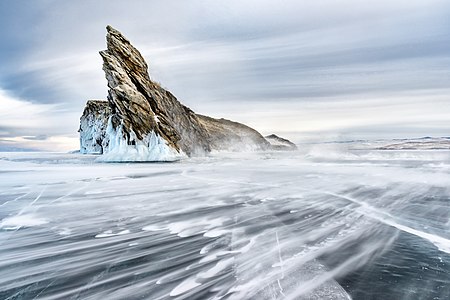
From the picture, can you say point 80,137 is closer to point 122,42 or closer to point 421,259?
point 122,42

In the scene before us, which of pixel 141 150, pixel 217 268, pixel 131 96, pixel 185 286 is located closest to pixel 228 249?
pixel 217 268

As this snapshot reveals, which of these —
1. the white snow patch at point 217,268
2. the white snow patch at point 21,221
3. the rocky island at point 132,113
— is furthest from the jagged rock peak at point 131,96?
the white snow patch at point 217,268

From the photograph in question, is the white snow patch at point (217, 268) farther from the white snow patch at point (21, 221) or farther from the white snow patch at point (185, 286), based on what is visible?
the white snow patch at point (21, 221)

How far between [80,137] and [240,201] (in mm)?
82565

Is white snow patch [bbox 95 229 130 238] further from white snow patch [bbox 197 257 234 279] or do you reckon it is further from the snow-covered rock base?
the snow-covered rock base

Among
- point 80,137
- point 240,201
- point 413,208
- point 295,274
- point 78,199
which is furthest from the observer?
point 80,137

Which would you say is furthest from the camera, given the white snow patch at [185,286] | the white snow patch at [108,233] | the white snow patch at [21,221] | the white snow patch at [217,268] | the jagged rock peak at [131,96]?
the jagged rock peak at [131,96]

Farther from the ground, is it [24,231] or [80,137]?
[80,137]

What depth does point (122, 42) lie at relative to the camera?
38.1 metres

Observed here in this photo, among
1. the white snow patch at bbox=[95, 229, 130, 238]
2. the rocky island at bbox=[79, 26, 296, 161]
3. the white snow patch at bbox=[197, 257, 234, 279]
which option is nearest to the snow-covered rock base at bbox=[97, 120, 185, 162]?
the rocky island at bbox=[79, 26, 296, 161]

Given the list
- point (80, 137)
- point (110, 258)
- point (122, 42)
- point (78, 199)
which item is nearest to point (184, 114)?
point (122, 42)

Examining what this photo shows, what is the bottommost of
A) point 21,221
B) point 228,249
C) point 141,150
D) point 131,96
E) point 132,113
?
point 228,249

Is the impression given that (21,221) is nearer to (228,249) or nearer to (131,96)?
(228,249)

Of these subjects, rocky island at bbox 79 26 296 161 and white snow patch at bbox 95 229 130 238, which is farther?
rocky island at bbox 79 26 296 161
